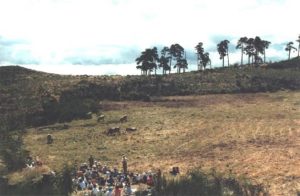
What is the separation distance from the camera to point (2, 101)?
10244 centimetres

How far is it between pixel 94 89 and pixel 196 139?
47.4m

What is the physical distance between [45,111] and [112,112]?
10.7 meters

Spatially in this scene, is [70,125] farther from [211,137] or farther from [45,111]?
[211,137]

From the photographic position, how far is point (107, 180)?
45.4m

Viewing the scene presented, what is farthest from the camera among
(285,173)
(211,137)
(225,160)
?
(211,137)

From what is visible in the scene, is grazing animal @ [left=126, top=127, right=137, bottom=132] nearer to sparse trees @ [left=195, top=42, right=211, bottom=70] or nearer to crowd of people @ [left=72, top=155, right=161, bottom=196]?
crowd of people @ [left=72, top=155, right=161, bottom=196]

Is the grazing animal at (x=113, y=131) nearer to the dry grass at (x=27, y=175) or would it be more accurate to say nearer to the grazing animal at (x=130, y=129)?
the grazing animal at (x=130, y=129)

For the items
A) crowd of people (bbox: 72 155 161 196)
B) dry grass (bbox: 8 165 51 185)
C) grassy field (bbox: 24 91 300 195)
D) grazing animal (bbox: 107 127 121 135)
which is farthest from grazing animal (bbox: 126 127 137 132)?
dry grass (bbox: 8 165 51 185)

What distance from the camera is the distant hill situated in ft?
287

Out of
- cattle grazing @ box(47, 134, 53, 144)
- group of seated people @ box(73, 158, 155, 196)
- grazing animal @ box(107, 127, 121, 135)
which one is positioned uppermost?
grazing animal @ box(107, 127, 121, 135)

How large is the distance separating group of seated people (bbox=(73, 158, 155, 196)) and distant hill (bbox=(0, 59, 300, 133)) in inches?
1304

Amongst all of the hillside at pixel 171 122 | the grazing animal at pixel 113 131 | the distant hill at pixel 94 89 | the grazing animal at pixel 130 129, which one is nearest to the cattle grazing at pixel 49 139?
the hillside at pixel 171 122

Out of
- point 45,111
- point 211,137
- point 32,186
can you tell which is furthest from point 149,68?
point 32,186

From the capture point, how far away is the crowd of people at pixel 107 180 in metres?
40.2
